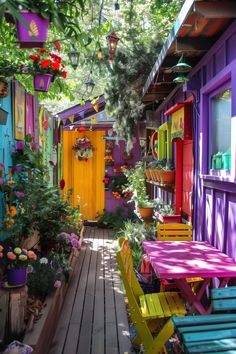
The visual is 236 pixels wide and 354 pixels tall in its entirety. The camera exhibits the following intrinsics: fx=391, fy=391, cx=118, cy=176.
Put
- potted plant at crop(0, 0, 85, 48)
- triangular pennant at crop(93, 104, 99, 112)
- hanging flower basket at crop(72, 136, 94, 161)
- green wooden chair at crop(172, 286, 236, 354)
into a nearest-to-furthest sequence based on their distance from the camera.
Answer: green wooden chair at crop(172, 286, 236, 354) → potted plant at crop(0, 0, 85, 48) → triangular pennant at crop(93, 104, 99, 112) → hanging flower basket at crop(72, 136, 94, 161)

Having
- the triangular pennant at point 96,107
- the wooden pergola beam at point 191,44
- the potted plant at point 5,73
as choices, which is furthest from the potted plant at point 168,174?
the triangular pennant at point 96,107

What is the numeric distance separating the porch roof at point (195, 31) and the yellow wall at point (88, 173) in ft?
19.3

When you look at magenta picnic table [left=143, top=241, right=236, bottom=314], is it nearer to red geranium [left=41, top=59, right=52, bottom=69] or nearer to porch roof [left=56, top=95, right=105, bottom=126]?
red geranium [left=41, top=59, right=52, bottom=69]

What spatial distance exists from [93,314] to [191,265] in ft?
5.96

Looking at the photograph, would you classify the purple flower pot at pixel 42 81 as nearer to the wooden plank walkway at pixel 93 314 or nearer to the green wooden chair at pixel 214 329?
the wooden plank walkway at pixel 93 314

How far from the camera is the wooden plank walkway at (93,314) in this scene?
12.0 ft

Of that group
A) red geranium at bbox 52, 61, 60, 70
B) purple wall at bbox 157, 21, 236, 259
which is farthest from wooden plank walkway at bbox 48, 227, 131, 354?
red geranium at bbox 52, 61, 60, 70

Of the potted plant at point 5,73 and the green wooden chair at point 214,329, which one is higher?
the potted plant at point 5,73

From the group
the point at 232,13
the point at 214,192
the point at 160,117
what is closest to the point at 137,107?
the point at 160,117

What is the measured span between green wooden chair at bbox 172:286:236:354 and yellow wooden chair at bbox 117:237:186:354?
0.68 meters

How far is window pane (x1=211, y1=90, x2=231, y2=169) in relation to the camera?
3654mm

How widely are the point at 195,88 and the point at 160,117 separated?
313cm

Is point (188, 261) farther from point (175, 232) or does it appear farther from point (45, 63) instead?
point (45, 63)

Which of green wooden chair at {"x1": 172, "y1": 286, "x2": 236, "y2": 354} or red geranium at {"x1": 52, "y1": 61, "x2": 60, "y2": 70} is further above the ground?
red geranium at {"x1": 52, "y1": 61, "x2": 60, "y2": 70}
